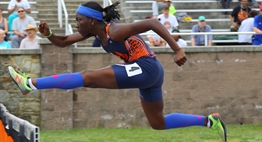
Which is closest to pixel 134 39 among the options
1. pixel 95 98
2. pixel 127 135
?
pixel 127 135

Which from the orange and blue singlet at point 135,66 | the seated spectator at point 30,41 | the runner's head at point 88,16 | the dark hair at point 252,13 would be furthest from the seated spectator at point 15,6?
the orange and blue singlet at point 135,66

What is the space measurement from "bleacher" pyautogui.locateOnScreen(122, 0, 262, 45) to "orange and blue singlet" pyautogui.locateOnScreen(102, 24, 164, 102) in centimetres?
663


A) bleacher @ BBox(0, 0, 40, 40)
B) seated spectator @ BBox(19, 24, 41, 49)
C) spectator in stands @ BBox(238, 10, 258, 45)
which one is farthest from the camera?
bleacher @ BBox(0, 0, 40, 40)

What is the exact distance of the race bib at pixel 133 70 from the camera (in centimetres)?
705

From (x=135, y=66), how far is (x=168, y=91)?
4483 millimetres

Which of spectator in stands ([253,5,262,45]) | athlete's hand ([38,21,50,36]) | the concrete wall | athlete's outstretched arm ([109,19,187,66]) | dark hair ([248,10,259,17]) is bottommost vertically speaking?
the concrete wall

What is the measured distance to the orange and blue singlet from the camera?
7047mm

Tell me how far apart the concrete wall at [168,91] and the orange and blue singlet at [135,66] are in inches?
160

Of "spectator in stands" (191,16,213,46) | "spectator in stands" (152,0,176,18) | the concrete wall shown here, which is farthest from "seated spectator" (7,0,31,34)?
"spectator in stands" (191,16,213,46)

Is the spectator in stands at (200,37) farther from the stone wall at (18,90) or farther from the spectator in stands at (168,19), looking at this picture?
the stone wall at (18,90)

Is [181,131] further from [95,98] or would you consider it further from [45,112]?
[45,112]

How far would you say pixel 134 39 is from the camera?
725cm

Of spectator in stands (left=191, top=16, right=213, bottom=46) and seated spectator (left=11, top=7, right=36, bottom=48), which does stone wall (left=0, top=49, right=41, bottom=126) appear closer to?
seated spectator (left=11, top=7, right=36, bottom=48)

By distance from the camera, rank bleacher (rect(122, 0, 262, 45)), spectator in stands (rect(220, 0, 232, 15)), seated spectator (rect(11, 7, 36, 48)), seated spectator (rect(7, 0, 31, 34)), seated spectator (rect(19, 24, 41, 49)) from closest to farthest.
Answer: seated spectator (rect(19, 24, 41, 49)) → seated spectator (rect(11, 7, 36, 48)) → seated spectator (rect(7, 0, 31, 34)) → bleacher (rect(122, 0, 262, 45)) → spectator in stands (rect(220, 0, 232, 15))
